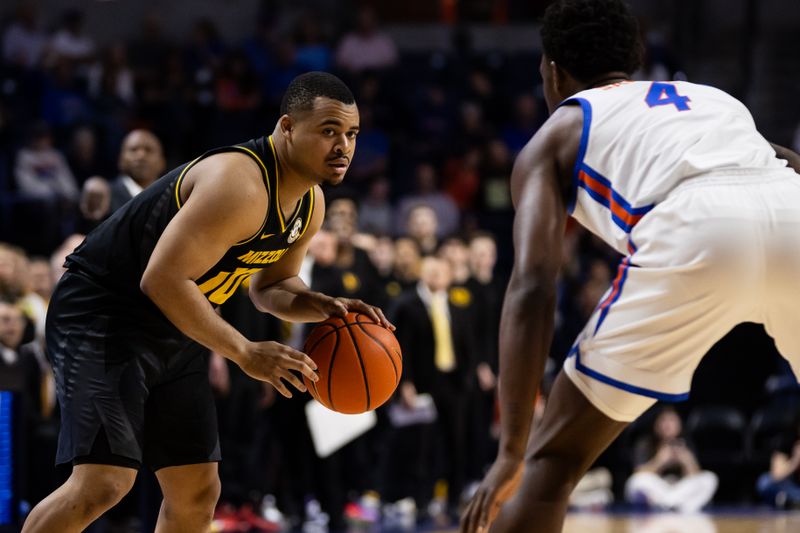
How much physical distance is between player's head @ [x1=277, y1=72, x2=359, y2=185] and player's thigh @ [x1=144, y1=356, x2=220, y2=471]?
85 cm

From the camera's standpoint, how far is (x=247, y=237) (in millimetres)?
3869

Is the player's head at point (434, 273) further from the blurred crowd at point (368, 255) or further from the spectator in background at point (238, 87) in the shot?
the spectator in background at point (238, 87)

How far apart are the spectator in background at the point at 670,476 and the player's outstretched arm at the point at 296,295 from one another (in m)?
5.66

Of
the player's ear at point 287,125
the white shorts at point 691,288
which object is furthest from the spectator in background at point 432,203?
the white shorts at point 691,288

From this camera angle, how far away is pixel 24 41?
40.1 feet

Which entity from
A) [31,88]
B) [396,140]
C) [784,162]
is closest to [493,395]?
[396,140]

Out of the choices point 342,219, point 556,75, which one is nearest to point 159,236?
point 556,75

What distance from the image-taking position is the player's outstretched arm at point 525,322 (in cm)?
290

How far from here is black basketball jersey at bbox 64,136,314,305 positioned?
13.0 feet

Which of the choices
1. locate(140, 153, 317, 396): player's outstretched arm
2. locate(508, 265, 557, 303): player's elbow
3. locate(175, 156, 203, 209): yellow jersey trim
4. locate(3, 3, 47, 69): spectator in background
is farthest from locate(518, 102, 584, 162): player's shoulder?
locate(3, 3, 47, 69): spectator in background

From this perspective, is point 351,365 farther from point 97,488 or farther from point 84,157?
point 84,157

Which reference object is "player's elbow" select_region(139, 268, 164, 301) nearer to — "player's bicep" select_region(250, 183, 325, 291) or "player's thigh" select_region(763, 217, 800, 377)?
"player's bicep" select_region(250, 183, 325, 291)

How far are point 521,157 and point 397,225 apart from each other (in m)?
7.99

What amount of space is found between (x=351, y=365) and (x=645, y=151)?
1.38 metres
